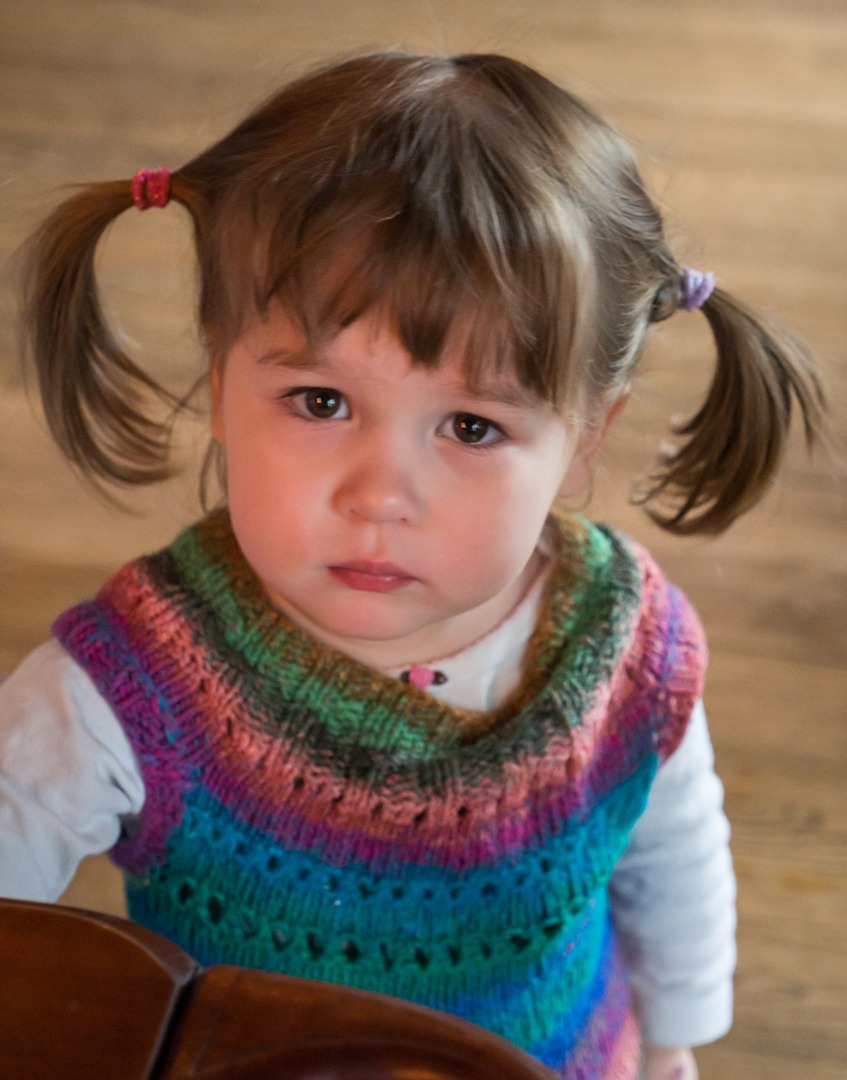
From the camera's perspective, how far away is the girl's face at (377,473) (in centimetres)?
70

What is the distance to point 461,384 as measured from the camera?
2.29 feet

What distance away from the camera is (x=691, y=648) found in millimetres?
905

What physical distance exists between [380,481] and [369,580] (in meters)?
0.07

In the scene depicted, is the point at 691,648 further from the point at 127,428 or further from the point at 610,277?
the point at 127,428

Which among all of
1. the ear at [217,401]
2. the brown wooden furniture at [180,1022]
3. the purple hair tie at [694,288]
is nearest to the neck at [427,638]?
the ear at [217,401]

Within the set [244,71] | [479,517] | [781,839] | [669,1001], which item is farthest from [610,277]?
[244,71]

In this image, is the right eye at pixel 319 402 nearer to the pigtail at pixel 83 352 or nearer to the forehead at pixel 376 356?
the forehead at pixel 376 356

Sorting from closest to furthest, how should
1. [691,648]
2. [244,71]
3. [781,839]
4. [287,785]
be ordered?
[287,785] < [691,648] < [781,839] < [244,71]

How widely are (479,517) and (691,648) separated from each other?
240 mm

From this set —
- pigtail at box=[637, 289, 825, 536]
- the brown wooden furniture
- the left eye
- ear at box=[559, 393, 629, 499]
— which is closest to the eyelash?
the left eye

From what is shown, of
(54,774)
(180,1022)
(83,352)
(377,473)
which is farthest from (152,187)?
(180,1022)

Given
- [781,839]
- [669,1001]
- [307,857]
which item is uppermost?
[307,857]

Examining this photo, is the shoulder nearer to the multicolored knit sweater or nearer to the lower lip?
the multicolored knit sweater

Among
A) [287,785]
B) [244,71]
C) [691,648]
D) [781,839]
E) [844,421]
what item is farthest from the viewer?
[244,71]
